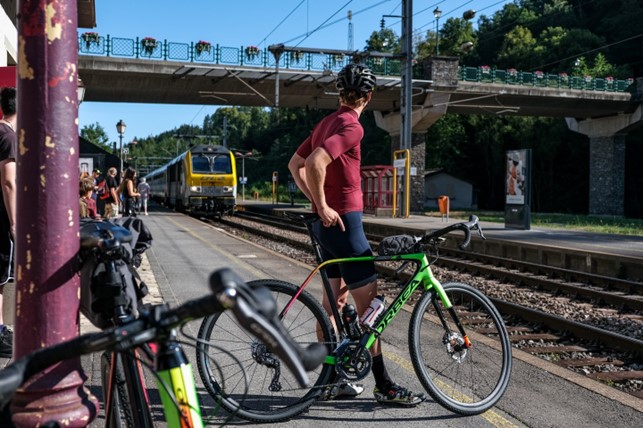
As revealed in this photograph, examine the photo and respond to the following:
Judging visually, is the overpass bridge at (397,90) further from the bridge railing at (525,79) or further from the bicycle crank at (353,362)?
the bicycle crank at (353,362)

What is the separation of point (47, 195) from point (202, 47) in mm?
31320

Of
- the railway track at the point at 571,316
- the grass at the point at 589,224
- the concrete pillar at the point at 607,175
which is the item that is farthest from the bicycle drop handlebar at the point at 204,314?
the concrete pillar at the point at 607,175

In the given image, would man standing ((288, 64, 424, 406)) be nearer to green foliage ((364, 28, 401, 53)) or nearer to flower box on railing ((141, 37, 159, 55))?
flower box on railing ((141, 37, 159, 55))

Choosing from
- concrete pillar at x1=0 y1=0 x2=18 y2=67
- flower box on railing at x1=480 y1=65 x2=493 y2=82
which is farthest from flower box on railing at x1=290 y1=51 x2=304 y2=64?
concrete pillar at x1=0 y1=0 x2=18 y2=67

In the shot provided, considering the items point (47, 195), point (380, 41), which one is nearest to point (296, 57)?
point (47, 195)

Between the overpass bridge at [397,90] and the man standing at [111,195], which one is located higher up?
the overpass bridge at [397,90]

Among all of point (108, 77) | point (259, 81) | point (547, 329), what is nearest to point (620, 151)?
point (259, 81)

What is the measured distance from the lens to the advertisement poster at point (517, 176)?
2019 centimetres

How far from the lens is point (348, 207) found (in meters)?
4.04

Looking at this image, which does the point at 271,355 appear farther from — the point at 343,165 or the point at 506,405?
the point at 506,405

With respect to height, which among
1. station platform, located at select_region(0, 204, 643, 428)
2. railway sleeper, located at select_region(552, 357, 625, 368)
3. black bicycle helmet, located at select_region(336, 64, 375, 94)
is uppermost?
black bicycle helmet, located at select_region(336, 64, 375, 94)

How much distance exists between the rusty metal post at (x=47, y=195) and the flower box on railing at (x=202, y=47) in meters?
31.0

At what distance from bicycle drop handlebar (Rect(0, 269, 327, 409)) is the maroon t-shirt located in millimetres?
2333

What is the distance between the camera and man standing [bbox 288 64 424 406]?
154 inches
